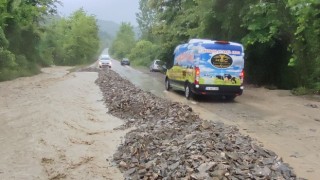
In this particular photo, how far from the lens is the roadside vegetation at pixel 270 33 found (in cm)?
1796

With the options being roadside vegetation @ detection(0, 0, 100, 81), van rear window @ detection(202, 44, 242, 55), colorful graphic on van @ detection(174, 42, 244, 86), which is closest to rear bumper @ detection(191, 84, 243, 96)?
colorful graphic on van @ detection(174, 42, 244, 86)

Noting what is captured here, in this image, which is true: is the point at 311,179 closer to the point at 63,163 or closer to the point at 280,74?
the point at 63,163

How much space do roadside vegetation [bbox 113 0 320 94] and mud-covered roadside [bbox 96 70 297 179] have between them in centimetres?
898

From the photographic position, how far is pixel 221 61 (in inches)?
634

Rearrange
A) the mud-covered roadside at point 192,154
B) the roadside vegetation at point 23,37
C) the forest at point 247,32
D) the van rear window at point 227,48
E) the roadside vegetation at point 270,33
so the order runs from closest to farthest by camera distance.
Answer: the mud-covered roadside at point 192,154 < the van rear window at point 227,48 < the roadside vegetation at point 270,33 < the forest at point 247,32 < the roadside vegetation at point 23,37

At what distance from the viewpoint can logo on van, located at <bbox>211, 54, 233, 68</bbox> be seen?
52.5 ft

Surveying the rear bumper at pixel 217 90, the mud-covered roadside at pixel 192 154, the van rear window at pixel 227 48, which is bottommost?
the mud-covered roadside at pixel 192 154

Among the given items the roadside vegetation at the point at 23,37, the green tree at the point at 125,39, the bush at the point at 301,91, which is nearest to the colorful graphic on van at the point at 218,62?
the bush at the point at 301,91

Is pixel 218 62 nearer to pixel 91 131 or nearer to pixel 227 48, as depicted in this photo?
pixel 227 48

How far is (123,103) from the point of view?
15.8 metres

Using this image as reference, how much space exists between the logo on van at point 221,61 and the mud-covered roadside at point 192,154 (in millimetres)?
4568

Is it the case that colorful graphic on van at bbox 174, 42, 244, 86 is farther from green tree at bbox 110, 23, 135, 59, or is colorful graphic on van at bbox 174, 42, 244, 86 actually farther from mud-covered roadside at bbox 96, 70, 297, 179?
green tree at bbox 110, 23, 135, 59

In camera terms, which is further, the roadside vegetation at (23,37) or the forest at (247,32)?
the roadside vegetation at (23,37)

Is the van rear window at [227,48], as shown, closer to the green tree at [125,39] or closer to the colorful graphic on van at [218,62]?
the colorful graphic on van at [218,62]
